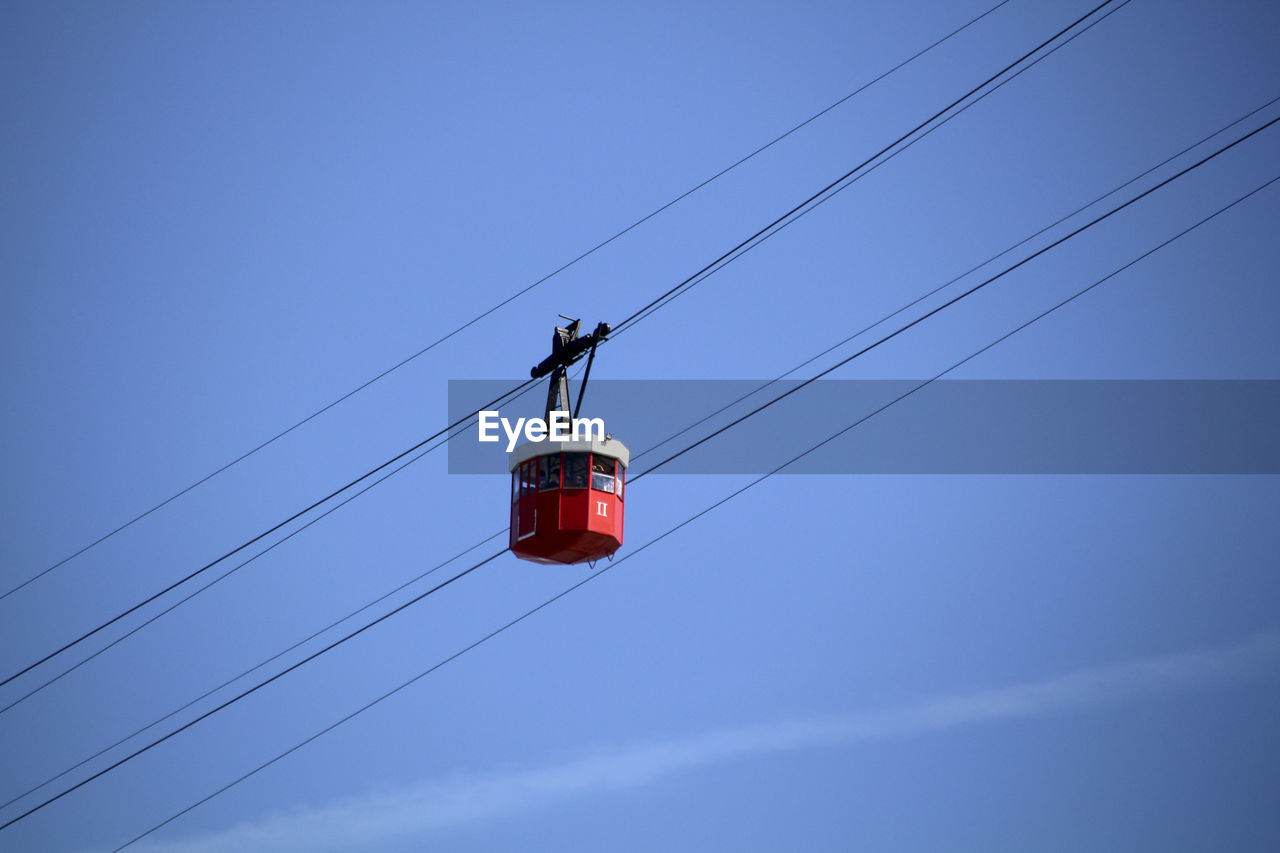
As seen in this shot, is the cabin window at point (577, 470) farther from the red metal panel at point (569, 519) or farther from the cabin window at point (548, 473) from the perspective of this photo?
the cabin window at point (548, 473)

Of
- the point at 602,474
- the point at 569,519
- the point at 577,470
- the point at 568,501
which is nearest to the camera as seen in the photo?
the point at 569,519

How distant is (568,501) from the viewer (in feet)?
109

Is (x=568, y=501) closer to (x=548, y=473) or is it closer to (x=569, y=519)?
(x=569, y=519)

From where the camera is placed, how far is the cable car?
3312cm

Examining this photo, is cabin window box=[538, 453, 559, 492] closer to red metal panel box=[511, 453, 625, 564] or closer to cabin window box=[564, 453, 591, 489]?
red metal panel box=[511, 453, 625, 564]

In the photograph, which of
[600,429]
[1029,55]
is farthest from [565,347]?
[1029,55]

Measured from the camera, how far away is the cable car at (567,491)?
109ft

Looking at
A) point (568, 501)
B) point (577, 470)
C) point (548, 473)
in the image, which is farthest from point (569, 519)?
point (548, 473)

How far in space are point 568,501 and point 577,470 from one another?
2.32ft

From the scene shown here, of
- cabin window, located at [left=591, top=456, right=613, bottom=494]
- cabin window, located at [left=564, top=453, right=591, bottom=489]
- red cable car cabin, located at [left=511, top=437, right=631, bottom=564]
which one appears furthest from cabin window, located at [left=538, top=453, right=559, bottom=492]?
cabin window, located at [left=591, top=456, right=613, bottom=494]

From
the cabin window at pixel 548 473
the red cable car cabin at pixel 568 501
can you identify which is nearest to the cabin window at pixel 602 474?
the red cable car cabin at pixel 568 501

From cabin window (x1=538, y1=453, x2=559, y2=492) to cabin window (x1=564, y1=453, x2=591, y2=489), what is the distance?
0.21m

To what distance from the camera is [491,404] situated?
102 ft

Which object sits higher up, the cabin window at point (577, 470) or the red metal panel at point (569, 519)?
the cabin window at point (577, 470)
